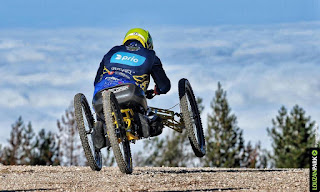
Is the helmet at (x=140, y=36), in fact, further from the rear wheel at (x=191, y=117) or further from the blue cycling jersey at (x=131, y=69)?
the rear wheel at (x=191, y=117)

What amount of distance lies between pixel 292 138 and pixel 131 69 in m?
55.2

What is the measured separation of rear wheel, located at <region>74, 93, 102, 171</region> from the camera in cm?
1264

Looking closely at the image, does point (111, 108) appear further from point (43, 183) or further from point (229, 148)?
point (229, 148)

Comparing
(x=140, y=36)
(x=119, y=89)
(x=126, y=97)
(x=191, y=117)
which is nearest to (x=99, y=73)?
(x=119, y=89)

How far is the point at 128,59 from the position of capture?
1290 cm

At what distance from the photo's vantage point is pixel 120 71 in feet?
41.9

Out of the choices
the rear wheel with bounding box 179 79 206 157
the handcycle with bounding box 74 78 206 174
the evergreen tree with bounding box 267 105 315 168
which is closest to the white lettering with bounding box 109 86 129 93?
the handcycle with bounding box 74 78 206 174

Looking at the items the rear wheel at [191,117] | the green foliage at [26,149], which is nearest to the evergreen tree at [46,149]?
the green foliage at [26,149]

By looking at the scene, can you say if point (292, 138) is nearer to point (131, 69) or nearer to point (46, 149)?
point (46, 149)

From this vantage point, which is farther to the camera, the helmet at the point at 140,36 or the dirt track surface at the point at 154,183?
the helmet at the point at 140,36

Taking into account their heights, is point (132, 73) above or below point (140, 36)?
below

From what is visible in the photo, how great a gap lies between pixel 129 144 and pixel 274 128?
183ft

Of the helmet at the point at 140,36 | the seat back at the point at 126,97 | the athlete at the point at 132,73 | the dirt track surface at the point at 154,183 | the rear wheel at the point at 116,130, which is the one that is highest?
the helmet at the point at 140,36

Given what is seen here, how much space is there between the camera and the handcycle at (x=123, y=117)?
1163 cm
